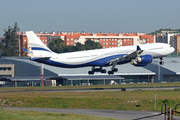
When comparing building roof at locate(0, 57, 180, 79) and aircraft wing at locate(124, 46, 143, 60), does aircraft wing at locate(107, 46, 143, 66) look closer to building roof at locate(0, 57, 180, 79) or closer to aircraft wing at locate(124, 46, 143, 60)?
aircraft wing at locate(124, 46, 143, 60)

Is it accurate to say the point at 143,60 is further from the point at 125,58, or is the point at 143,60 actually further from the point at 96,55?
the point at 96,55

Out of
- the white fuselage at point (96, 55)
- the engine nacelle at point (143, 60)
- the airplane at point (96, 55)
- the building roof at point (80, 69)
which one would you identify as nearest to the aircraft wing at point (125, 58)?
the airplane at point (96, 55)

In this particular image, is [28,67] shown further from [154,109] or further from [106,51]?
[154,109]

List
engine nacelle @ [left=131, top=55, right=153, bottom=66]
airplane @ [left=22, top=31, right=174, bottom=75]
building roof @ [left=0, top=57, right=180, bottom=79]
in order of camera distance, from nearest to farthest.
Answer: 1. airplane @ [left=22, top=31, right=174, bottom=75]
2. engine nacelle @ [left=131, top=55, right=153, bottom=66]
3. building roof @ [left=0, top=57, right=180, bottom=79]

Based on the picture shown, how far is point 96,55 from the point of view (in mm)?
77125

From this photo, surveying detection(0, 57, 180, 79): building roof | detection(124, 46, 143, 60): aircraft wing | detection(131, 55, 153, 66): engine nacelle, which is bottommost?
detection(0, 57, 180, 79): building roof

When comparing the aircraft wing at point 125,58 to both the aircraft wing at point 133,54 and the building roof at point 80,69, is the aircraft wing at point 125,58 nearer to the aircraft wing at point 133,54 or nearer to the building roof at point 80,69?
the aircraft wing at point 133,54

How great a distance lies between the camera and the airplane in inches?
2869

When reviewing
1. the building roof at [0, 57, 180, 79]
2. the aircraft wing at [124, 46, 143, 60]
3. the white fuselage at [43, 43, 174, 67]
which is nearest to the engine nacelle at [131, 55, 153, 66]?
the aircraft wing at [124, 46, 143, 60]

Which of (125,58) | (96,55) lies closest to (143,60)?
(125,58)

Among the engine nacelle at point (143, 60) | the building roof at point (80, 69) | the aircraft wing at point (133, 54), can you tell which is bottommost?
the building roof at point (80, 69)

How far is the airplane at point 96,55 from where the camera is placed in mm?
72875

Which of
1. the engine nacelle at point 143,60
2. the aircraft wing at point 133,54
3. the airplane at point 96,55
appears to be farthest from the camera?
the engine nacelle at point 143,60

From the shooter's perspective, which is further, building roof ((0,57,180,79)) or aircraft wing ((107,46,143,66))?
building roof ((0,57,180,79))
